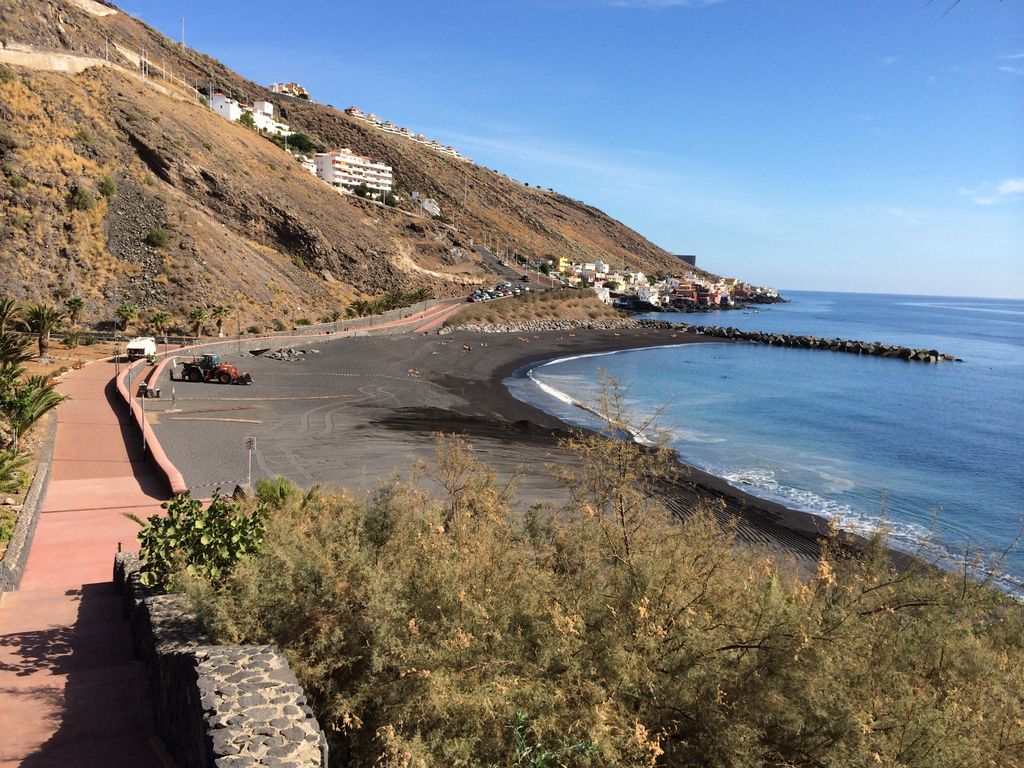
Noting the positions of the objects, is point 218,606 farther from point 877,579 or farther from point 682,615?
point 877,579

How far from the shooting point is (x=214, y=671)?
4.99 m

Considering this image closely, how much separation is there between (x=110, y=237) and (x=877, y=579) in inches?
1791

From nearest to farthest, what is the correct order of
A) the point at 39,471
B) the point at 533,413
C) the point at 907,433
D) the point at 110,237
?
1. the point at 39,471
2. the point at 533,413
3. the point at 907,433
4. the point at 110,237

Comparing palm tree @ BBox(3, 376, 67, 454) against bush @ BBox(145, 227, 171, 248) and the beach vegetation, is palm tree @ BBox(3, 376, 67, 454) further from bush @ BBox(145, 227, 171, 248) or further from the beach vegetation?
bush @ BBox(145, 227, 171, 248)

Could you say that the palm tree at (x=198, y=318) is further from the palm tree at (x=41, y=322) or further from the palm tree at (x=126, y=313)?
the palm tree at (x=41, y=322)

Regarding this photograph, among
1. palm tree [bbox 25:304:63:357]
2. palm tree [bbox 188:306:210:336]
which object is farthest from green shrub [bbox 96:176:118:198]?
palm tree [bbox 25:304:63:357]

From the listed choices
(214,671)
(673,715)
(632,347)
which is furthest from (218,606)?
(632,347)

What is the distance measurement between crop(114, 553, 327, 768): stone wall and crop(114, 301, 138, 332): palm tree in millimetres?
34210

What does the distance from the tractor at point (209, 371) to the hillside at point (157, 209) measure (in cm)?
1346

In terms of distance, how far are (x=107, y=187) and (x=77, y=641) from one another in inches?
1702

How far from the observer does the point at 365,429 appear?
24.3 metres

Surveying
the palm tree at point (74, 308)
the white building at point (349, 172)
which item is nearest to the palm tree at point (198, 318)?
the palm tree at point (74, 308)

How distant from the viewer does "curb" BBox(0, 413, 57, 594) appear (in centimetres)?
890

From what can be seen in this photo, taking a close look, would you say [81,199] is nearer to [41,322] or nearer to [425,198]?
[41,322]
